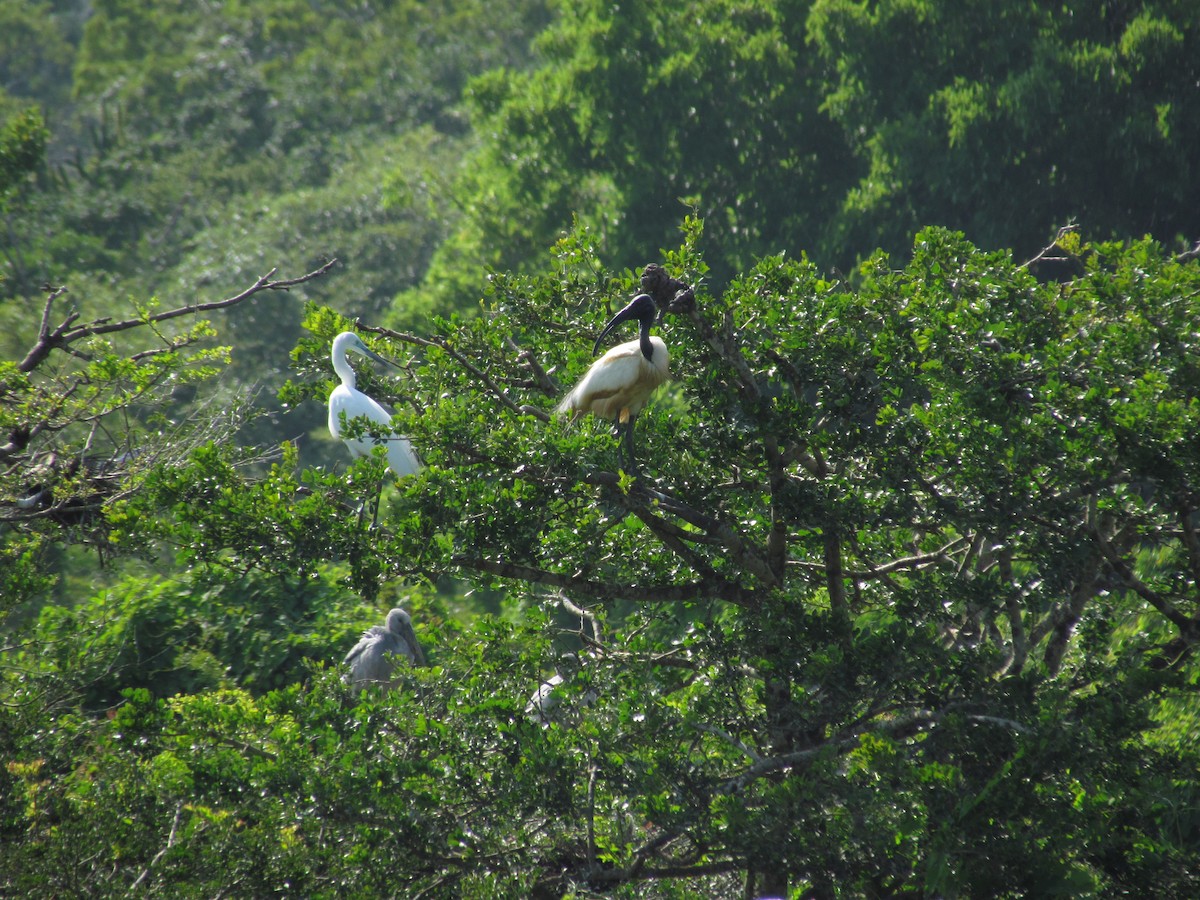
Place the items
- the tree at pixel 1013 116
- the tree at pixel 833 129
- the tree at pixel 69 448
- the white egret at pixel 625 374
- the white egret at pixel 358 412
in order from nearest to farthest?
the white egret at pixel 625 374, the tree at pixel 69 448, the white egret at pixel 358 412, the tree at pixel 1013 116, the tree at pixel 833 129

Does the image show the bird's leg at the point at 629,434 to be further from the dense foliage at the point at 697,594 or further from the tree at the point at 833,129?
the tree at the point at 833,129

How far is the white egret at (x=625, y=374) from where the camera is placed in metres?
5.50

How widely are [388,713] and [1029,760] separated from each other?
2.70m

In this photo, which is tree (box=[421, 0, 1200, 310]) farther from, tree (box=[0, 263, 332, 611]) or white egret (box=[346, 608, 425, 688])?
tree (box=[0, 263, 332, 611])

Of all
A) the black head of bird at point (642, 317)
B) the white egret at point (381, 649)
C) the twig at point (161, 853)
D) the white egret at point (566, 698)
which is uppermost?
the black head of bird at point (642, 317)

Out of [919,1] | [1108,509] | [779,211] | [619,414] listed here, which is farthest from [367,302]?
[1108,509]

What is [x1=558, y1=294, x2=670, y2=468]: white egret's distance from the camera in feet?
18.0

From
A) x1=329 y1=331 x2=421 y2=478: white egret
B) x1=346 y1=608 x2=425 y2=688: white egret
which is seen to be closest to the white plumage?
x1=329 y1=331 x2=421 y2=478: white egret

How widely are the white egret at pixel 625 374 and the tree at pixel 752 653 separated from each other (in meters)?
0.13

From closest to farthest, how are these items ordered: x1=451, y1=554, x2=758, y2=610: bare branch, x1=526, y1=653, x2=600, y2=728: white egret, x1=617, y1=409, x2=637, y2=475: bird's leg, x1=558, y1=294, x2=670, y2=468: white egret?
x1=526, y1=653, x2=600, y2=728: white egret
x1=451, y1=554, x2=758, y2=610: bare branch
x1=617, y1=409, x2=637, y2=475: bird's leg
x1=558, y1=294, x2=670, y2=468: white egret

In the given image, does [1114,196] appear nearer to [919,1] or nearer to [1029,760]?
[919,1]

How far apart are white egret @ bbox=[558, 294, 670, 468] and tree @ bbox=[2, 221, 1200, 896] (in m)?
0.13

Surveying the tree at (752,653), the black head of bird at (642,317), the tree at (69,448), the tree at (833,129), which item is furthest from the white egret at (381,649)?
the tree at (833,129)

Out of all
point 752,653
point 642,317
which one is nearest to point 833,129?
point 642,317
